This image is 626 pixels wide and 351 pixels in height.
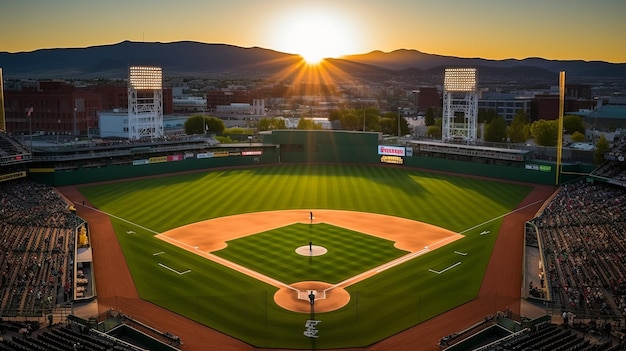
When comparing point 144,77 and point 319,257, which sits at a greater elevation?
point 144,77

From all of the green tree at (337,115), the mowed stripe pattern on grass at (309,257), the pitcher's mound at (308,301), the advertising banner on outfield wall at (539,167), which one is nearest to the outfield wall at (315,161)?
the advertising banner on outfield wall at (539,167)

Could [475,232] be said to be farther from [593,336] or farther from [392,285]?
[593,336]

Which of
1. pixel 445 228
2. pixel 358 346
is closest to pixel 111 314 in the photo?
pixel 358 346

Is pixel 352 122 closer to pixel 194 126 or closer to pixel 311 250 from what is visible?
pixel 194 126

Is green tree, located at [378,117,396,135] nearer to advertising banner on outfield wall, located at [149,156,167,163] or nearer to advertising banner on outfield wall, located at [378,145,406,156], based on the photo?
advertising banner on outfield wall, located at [378,145,406,156]

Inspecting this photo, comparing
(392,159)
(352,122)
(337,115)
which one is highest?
(337,115)

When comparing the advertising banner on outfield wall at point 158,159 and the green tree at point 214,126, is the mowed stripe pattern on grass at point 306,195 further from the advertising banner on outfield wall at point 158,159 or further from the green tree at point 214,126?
the green tree at point 214,126

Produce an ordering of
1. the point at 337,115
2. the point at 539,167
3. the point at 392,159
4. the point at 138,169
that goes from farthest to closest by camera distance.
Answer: the point at 337,115, the point at 392,159, the point at 138,169, the point at 539,167

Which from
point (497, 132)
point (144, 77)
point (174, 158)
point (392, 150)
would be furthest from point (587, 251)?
point (144, 77)
